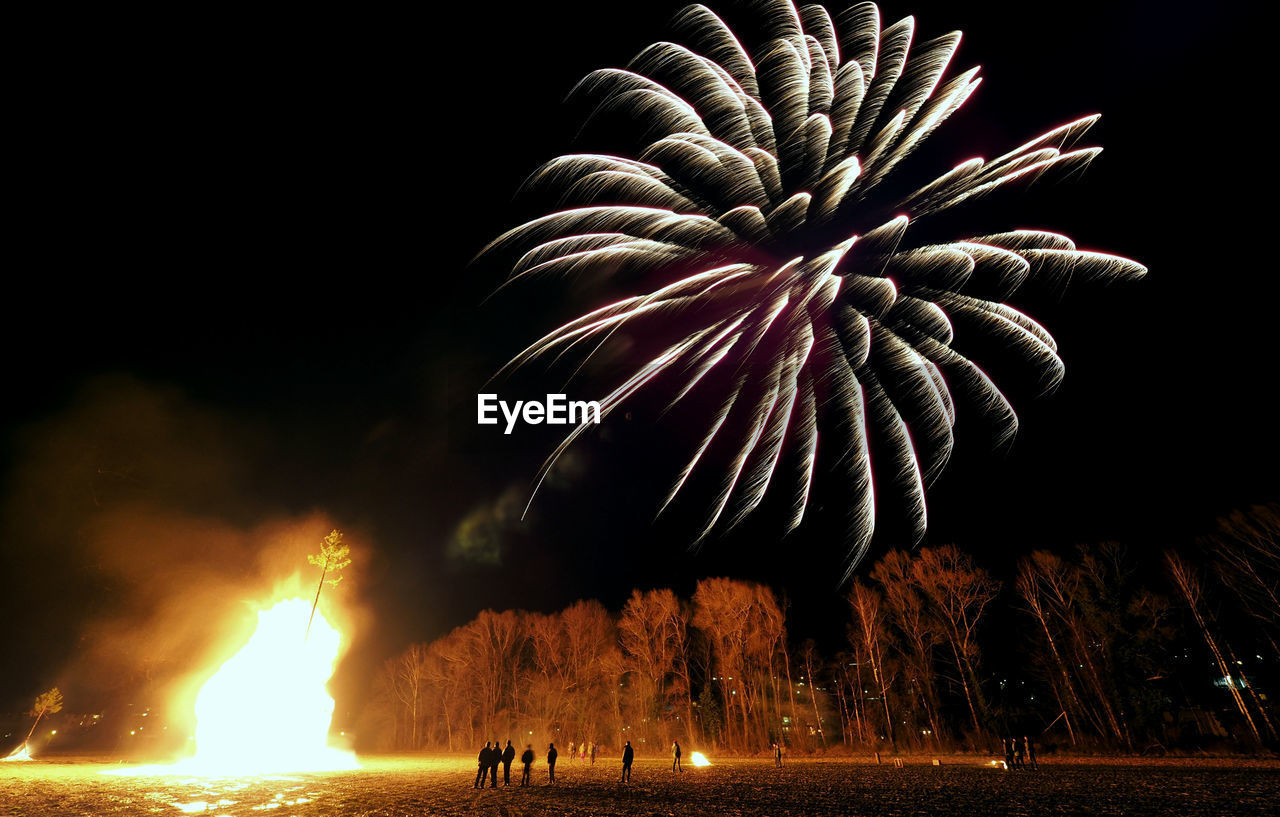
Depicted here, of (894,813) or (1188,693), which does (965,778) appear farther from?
(1188,693)

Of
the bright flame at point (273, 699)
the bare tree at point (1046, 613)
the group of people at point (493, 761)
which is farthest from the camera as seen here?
the bright flame at point (273, 699)

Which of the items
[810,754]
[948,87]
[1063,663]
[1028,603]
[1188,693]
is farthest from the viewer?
[810,754]

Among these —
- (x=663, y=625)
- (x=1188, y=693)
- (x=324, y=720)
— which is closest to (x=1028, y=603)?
(x=1188, y=693)

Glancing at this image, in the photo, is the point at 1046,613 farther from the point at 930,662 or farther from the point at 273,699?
the point at 273,699

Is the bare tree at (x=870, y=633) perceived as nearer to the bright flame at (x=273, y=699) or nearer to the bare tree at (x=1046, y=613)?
the bare tree at (x=1046, y=613)

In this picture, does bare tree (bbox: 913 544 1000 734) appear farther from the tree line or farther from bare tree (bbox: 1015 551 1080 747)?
bare tree (bbox: 1015 551 1080 747)

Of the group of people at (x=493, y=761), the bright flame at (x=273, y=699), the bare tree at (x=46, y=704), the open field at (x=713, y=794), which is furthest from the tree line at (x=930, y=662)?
the bare tree at (x=46, y=704)
